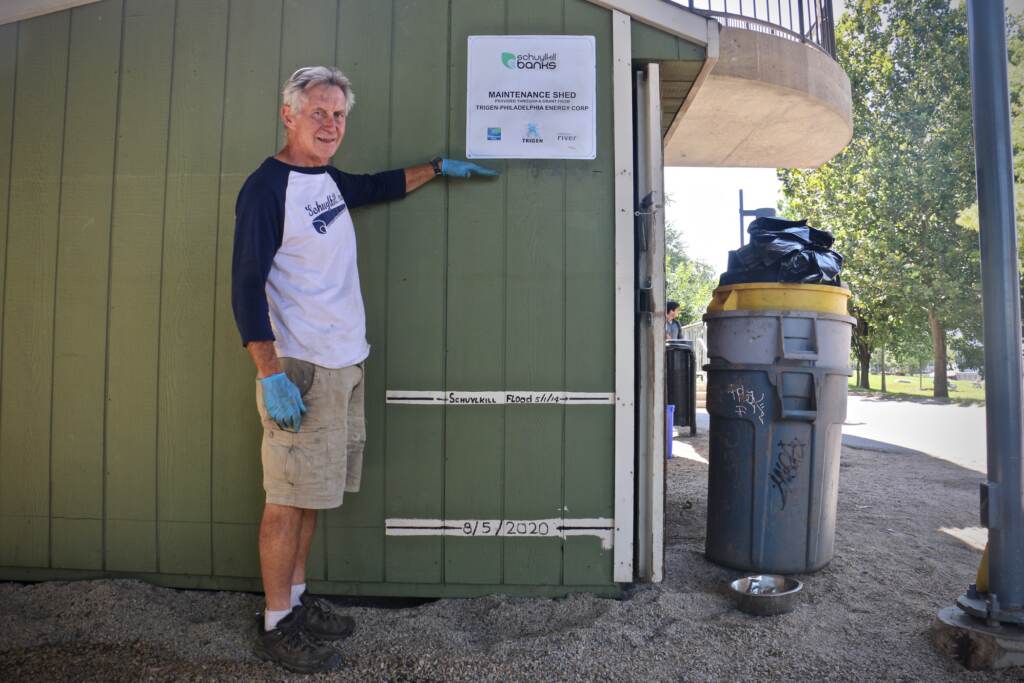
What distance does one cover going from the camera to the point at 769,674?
208 centimetres

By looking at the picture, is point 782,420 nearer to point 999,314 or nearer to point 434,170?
point 999,314

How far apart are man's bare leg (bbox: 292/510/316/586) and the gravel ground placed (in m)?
0.27

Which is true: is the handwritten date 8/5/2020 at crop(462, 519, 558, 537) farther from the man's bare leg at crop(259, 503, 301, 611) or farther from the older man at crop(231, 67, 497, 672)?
the man's bare leg at crop(259, 503, 301, 611)

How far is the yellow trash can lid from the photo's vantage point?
296 cm

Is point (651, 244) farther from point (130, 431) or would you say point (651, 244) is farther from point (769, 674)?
point (130, 431)

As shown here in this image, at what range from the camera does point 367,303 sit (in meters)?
2.78

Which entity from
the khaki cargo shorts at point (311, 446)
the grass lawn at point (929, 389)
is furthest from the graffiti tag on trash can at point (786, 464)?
the grass lawn at point (929, 389)

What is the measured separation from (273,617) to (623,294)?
1.90m

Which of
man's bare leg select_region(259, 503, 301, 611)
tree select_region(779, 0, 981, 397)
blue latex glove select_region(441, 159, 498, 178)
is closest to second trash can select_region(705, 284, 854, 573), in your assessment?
blue latex glove select_region(441, 159, 498, 178)

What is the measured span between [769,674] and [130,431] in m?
2.83

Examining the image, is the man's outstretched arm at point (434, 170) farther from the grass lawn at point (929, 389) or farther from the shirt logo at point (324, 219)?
the grass lawn at point (929, 389)

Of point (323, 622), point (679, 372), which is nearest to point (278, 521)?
point (323, 622)

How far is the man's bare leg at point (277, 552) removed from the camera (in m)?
2.21

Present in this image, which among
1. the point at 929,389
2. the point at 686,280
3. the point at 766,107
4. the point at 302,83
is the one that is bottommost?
the point at 929,389
